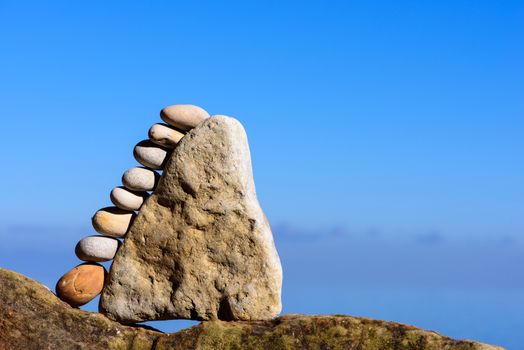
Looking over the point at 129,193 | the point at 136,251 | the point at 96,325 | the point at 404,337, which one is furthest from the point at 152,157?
the point at 404,337

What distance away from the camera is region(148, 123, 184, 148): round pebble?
7734 mm

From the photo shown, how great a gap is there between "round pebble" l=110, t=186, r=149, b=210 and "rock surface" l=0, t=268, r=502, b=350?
1.03 meters

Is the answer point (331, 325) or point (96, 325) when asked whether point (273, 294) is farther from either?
point (96, 325)

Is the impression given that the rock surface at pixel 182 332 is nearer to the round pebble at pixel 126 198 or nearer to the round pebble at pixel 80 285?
the round pebble at pixel 80 285

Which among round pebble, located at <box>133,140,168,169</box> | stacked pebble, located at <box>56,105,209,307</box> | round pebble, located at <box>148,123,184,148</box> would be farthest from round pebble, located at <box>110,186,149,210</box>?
round pebble, located at <box>148,123,184,148</box>

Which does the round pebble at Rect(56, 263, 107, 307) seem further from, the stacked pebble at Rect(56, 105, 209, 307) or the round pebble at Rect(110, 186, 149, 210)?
the round pebble at Rect(110, 186, 149, 210)

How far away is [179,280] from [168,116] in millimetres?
1535

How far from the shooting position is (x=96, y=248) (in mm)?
7754

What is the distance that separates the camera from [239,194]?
7.47m

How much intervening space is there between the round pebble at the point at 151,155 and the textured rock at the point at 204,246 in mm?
198

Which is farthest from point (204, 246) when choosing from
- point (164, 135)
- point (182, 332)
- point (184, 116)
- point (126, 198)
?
point (184, 116)

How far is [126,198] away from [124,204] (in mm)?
59

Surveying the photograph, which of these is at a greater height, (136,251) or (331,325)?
(136,251)

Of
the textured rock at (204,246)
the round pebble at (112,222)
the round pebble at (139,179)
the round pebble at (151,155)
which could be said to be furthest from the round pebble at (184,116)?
the round pebble at (112,222)
